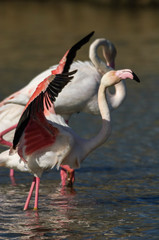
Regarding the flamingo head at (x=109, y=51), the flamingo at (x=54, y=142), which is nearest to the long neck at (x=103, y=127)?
the flamingo at (x=54, y=142)

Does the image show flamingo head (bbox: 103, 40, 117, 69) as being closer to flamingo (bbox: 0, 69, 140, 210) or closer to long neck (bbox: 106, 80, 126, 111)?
long neck (bbox: 106, 80, 126, 111)

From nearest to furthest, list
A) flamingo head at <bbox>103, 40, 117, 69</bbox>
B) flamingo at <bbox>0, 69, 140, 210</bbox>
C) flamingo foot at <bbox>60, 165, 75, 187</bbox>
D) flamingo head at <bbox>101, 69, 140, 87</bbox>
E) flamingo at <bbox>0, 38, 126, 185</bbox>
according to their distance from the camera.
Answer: flamingo head at <bbox>101, 69, 140, 87</bbox> < flamingo at <bbox>0, 69, 140, 210</bbox> < flamingo foot at <bbox>60, 165, 75, 187</bbox> < flamingo at <bbox>0, 38, 126, 185</bbox> < flamingo head at <bbox>103, 40, 117, 69</bbox>

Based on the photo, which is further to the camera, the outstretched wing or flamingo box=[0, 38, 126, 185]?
flamingo box=[0, 38, 126, 185]

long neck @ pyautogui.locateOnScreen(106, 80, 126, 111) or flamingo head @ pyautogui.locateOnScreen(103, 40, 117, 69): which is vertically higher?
flamingo head @ pyautogui.locateOnScreen(103, 40, 117, 69)

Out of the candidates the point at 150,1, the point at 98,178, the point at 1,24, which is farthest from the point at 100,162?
the point at 150,1

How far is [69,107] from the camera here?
857cm

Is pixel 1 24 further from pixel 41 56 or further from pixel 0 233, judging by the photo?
pixel 0 233

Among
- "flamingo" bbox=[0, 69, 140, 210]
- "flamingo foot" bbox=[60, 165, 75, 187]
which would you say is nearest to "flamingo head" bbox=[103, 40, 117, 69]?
"flamingo foot" bbox=[60, 165, 75, 187]

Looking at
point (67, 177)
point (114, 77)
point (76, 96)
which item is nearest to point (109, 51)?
point (76, 96)

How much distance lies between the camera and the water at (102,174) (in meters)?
6.29

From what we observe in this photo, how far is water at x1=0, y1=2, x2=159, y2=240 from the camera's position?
629 cm

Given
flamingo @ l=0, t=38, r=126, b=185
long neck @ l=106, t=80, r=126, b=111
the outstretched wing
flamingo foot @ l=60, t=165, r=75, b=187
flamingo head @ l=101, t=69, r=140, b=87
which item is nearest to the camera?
the outstretched wing

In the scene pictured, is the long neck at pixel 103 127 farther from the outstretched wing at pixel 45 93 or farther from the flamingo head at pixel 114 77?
the outstretched wing at pixel 45 93

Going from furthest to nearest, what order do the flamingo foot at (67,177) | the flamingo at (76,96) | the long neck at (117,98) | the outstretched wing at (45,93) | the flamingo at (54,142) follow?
1. the long neck at (117,98)
2. the flamingo at (76,96)
3. the flamingo foot at (67,177)
4. the flamingo at (54,142)
5. the outstretched wing at (45,93)
